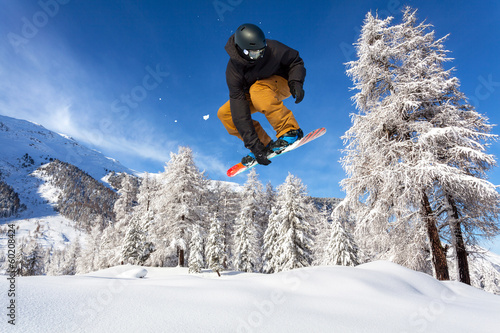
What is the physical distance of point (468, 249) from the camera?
322 inches

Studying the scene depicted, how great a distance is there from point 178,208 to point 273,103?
17.5 m

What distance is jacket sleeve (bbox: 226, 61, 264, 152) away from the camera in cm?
329

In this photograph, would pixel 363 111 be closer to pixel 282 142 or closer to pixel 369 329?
pixel 282 142

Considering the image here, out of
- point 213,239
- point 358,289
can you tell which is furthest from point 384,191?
point 213,239

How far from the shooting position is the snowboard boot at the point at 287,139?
331 cm

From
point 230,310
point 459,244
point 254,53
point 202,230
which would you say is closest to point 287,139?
point 254,53

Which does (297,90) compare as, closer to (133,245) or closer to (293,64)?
(293,64)

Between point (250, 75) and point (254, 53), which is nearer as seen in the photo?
point (254, 53)

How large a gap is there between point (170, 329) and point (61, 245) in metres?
186

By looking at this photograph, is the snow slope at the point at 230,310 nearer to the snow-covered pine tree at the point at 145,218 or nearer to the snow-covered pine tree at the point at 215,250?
the snow-covered pine tree at the point at 215,250

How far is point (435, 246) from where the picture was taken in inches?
305

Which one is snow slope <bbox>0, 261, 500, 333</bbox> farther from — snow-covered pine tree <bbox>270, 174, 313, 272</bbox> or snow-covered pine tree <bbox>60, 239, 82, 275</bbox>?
snow-covered pine tree <bbox>60, 239, 82, 275</bbox>

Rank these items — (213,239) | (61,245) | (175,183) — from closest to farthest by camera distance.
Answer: (213,239) < (175,183) < (61,245)

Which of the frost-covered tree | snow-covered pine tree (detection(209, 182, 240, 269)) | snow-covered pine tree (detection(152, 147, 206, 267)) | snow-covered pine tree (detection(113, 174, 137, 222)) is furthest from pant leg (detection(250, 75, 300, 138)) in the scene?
snow-covered pine tree (detection(113, 174, 137, 222))
